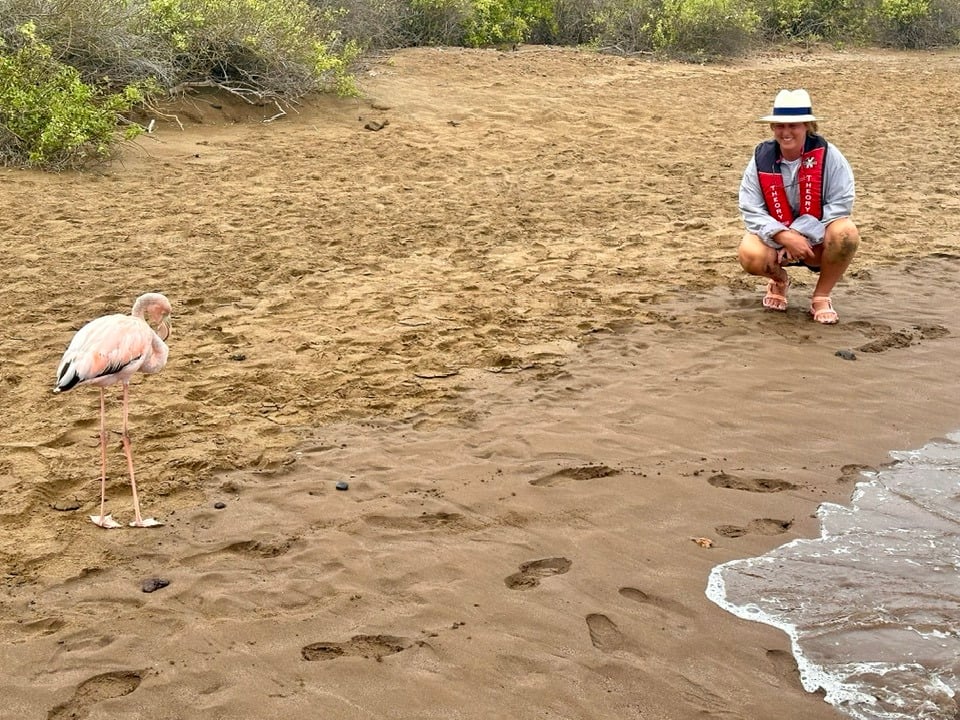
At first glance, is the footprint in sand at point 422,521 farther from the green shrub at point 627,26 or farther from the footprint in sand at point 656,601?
the green shrub at point 627,26

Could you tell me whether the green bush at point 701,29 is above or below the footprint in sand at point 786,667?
above

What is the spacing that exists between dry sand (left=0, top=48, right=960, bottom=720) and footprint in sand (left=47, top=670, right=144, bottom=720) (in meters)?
0.01

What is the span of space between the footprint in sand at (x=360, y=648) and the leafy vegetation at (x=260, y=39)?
669cm

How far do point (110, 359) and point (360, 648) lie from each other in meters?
1.67

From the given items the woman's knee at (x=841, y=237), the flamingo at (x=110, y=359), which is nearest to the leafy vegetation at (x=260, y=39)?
the flamingo at (x=110, y=359)

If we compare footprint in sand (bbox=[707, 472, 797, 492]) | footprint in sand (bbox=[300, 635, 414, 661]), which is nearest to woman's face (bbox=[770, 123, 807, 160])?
footprint in sand (bbox=[707, 472, 797, 492])

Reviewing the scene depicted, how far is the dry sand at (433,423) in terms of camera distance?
341 cm

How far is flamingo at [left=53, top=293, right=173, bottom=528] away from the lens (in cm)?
424

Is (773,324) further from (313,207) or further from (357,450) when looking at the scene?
(313,207)

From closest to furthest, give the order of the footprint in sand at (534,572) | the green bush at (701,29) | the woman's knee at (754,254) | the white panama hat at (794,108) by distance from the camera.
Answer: the footprint in sand at (534,572) < the white panama hat at (794,108) < the woman's knee at (754,254) < the green bush at (701,29)

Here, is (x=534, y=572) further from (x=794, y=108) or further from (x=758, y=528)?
(x=794, y=108)

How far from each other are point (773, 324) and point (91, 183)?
18.3 feet

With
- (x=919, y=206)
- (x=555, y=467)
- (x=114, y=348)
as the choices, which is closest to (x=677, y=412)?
(x=555, y=467)

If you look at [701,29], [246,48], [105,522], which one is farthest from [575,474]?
[701,29]
